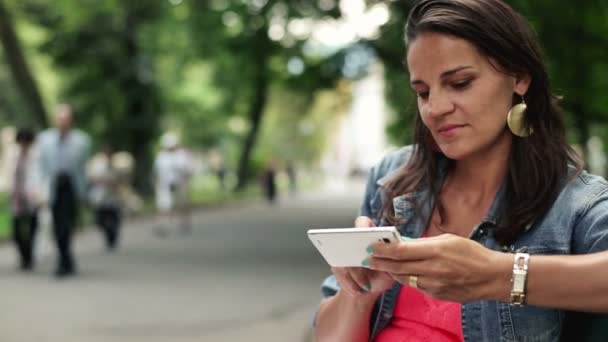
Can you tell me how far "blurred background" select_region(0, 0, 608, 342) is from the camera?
26.6 feet

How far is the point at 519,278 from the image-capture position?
1604 mm

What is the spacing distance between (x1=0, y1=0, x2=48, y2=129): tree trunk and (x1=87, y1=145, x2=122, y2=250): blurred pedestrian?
3821mm

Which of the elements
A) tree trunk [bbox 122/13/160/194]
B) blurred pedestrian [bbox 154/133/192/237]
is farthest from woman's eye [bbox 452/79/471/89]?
tree trunk [bbox 122/13/160/194]

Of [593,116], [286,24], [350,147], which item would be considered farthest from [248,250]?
[350,147]

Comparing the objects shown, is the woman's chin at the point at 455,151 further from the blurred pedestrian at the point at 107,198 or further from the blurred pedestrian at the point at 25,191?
the blurred pedestrian at the point at 107,198

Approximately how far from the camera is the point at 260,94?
33969mm

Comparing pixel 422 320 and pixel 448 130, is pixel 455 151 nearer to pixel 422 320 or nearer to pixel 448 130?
pixel 448 130

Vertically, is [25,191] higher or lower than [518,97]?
lower

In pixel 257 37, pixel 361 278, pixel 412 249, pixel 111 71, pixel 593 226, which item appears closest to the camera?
pixel 412 249

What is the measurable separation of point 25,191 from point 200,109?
24789mm

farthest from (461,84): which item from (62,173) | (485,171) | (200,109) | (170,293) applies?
(200,109)

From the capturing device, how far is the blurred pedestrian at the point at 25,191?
11.6 m

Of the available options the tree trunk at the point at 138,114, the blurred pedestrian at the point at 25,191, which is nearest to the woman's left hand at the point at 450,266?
the blurred pedestrian at the point at 25,191

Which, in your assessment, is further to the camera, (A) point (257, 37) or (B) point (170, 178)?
(B) point (170, 178)
